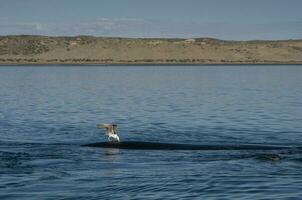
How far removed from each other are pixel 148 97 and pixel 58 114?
16192 mm

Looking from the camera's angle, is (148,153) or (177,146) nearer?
(148,153)

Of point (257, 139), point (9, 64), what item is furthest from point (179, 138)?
point (9, 64)

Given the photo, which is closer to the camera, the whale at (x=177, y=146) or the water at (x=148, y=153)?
the water at (x=148, y=153)

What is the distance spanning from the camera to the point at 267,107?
47.8 meters

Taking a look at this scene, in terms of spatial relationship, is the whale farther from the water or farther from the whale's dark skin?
the water

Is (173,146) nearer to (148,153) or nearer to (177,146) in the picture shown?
(177,146)

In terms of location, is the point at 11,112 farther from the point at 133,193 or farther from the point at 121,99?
the point at 133,193

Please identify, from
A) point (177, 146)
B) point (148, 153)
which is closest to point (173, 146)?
point (177, 146)

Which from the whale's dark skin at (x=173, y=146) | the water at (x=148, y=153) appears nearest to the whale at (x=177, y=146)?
the whale's dark skin at (x=173, y=146)

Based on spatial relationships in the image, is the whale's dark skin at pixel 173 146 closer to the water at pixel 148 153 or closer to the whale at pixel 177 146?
the whale at pixel 177 146

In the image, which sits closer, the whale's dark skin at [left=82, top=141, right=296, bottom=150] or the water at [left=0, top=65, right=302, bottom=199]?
the water at [left=0, top=65, right=302, bottom=199]

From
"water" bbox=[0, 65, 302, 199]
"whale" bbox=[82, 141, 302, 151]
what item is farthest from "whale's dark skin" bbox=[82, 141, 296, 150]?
"water" bbox=[0, 65, 302, 199]

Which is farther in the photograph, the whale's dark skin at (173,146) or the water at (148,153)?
the whale's dark skin at (173,146)

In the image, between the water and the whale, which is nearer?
the water
